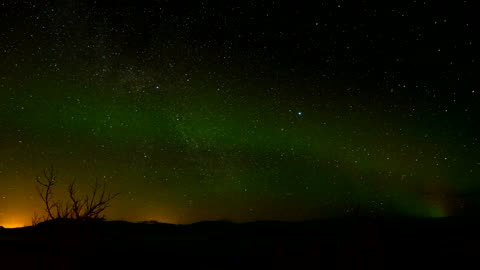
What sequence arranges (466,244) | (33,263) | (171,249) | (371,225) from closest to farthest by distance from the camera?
(33,263)
(371,225)
(466,244)
(171,249)

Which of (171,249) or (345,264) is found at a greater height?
(171,249)

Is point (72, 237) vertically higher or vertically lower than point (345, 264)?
higher

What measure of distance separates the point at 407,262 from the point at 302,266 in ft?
11.6

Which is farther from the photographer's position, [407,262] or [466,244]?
[466,244]

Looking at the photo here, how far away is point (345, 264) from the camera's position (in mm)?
13391

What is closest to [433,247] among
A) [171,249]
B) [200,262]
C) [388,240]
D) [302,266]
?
[388,240]

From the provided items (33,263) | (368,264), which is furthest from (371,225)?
(33,263)

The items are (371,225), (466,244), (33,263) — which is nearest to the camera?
(33,263)

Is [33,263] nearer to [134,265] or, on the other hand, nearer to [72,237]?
[72,237]

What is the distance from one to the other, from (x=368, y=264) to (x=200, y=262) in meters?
5.61

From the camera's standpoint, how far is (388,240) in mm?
14977

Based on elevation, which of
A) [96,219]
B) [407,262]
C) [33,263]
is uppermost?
[96,219]

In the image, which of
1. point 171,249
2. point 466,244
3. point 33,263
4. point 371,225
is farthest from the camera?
point 171,249

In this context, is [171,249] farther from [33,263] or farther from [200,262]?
[33,263]
